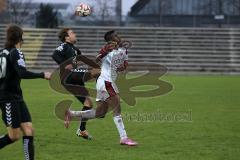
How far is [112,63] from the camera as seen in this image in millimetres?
11297

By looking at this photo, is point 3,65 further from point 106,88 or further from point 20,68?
point 106,88

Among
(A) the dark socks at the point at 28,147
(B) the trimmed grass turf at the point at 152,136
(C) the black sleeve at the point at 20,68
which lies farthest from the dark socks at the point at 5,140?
(C) the black sleeve at the point at 20,68

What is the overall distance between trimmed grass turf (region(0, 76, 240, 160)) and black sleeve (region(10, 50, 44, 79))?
6.10 ft

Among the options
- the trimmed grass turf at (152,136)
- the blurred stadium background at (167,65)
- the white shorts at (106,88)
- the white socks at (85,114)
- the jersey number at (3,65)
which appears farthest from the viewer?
the white socks at (85,114)

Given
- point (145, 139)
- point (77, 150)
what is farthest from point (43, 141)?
point (145, 139)

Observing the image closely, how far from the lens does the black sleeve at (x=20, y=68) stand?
7.86 m

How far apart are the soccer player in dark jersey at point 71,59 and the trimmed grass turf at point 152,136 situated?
27cm

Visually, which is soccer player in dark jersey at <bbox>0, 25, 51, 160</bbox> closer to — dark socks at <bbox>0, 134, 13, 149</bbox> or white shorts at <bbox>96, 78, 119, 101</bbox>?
dark socks at <bbox>0, 134, 13, 149</bbox>

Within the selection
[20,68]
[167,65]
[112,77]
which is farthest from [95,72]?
[167,65]

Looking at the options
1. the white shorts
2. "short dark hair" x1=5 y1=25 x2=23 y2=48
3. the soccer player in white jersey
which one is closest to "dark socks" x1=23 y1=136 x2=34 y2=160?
"short dark hair" x1=5 y1=25 x2=23 y2=48

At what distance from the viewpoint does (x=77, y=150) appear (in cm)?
1007

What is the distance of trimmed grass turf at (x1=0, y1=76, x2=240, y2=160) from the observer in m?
9.59

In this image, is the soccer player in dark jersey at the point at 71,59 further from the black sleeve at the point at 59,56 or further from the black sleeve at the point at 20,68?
the black sleeve at the point at 20,68

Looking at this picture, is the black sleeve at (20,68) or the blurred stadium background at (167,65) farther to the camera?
the blurred stadium background at (167,65)
